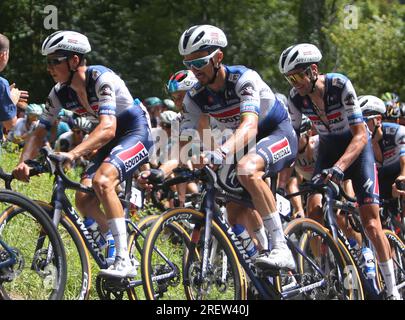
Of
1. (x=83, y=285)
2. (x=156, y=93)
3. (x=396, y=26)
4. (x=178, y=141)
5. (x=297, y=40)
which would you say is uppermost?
(x=396, y=26)

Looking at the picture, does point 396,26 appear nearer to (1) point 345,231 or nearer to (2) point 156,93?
(2) point 156,93

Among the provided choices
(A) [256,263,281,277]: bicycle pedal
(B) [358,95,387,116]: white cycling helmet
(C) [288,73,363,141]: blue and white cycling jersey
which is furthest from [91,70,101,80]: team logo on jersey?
(B) [358,95,387,116]: white cycling helmet

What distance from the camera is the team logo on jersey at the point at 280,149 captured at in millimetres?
7152

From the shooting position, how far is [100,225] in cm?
722

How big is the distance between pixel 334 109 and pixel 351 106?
199 millimetres

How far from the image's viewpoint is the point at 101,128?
662 centimetres

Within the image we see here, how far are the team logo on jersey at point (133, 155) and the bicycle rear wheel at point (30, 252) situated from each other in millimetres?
985

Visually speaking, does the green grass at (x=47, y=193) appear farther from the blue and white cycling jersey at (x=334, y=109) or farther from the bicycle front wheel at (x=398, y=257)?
the bicycle front wheel at (x=398, y=257)

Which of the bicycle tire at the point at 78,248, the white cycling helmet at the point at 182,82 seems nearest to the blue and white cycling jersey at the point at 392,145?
the white cycling helmet at the point at 182,82

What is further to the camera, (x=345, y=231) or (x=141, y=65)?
(x=141, y=65)

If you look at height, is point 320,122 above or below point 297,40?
below

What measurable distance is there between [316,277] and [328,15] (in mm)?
22067

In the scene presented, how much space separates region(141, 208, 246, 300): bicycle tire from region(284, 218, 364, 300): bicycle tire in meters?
0.94

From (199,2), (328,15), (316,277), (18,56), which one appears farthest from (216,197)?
(328,15)
